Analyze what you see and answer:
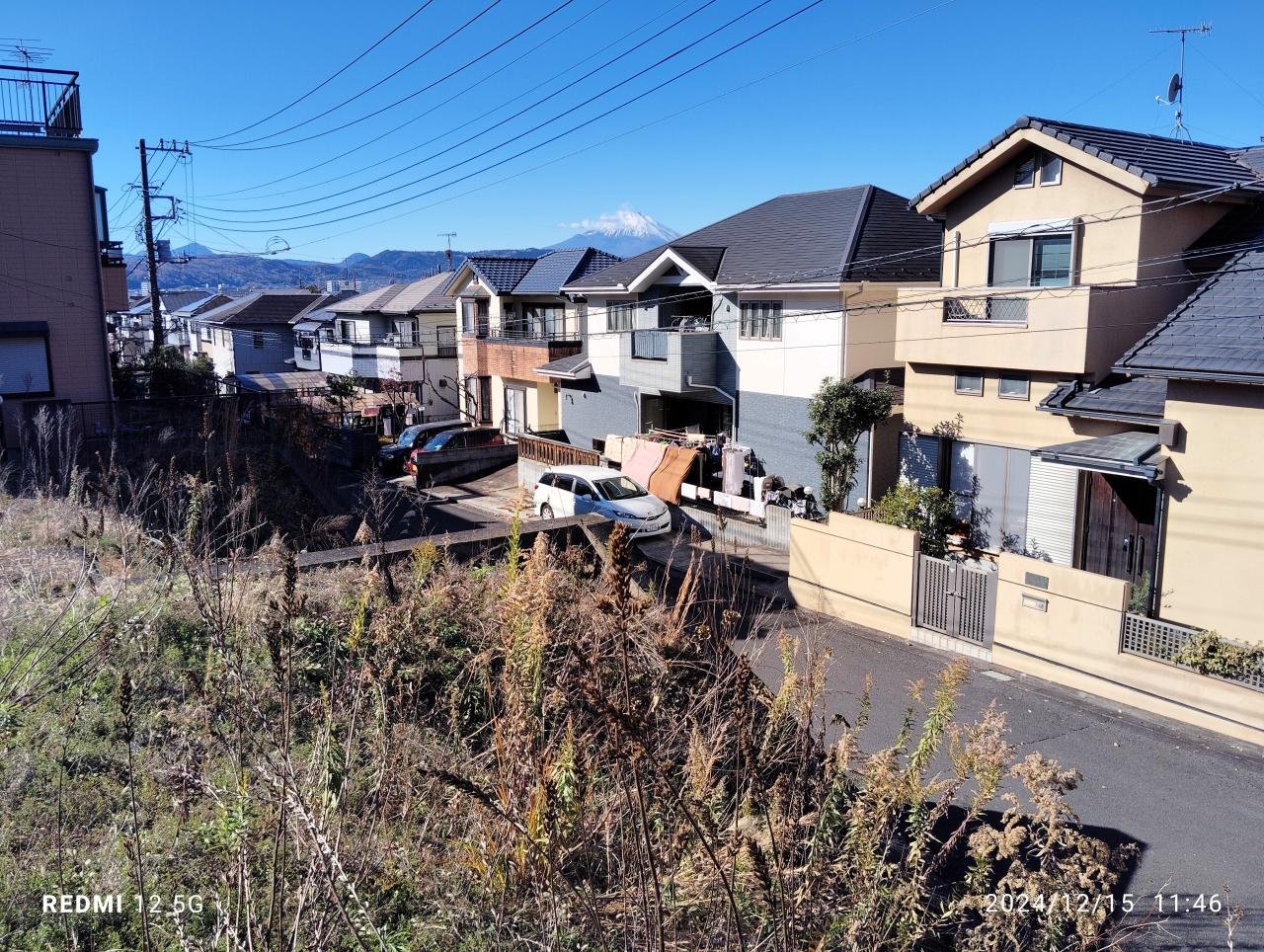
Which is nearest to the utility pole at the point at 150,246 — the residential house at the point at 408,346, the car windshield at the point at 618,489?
the residential house at the point at 408,346

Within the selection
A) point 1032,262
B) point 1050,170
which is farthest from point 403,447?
point 1050,170

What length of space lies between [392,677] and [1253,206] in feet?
54.3

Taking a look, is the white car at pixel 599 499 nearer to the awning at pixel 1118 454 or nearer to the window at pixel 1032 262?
the awning at pixel 1118 454

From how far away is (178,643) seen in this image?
6.59 metres

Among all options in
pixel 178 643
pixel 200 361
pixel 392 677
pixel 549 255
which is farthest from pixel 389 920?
Answer: pixel 200 361

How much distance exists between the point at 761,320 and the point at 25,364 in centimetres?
1720

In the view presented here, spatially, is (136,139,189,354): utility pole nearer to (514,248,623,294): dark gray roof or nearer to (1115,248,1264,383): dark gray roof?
(514,248,623,294): dark gray roof

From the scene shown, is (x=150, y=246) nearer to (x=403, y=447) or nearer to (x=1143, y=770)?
(x=403, y=447)

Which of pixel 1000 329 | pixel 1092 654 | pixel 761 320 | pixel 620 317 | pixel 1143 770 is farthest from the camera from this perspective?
pixel 620 317

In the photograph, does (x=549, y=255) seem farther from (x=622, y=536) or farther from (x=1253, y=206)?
(x=622, y=536)

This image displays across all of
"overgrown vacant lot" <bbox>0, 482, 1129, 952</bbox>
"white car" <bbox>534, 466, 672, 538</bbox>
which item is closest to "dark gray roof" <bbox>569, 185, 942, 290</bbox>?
"white car" <bbox>534, 466, 672, 538</bbox>

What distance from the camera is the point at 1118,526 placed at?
46.6 ft

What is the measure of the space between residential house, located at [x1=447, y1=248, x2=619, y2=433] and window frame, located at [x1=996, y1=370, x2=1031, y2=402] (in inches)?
613

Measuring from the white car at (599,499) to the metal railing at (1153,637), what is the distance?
8543 mm
